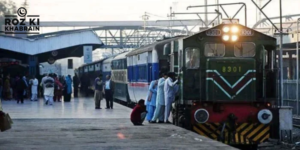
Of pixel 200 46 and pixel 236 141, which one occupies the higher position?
pixel 200 46

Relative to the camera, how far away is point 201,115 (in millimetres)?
17859

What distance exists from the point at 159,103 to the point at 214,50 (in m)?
3.34

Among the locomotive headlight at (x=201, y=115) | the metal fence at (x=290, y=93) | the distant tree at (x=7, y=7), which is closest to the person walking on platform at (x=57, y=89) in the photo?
the metal fence at (x=290, y=93)

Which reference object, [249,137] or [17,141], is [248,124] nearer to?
[249,137]

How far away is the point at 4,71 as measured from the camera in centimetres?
4900

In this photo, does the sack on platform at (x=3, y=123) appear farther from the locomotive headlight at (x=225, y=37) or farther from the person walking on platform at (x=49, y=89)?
the person walking on platform at (x=49, y=89)

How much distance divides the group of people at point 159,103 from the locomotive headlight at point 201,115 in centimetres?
187

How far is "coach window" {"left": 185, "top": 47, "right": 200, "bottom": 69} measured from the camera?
59.7 ft

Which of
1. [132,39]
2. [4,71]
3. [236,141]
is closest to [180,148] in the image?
[236,141]

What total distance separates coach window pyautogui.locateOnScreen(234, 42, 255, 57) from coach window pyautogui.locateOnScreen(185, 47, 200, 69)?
102 centimetres

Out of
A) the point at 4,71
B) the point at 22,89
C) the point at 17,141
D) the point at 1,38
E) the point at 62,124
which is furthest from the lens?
the point at 4,71

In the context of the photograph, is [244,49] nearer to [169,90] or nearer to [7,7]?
[169,90]

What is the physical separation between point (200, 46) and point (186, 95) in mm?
1386

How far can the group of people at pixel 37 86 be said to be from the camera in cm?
3578
